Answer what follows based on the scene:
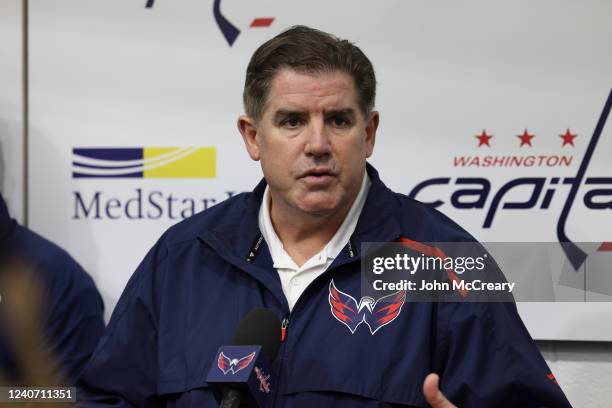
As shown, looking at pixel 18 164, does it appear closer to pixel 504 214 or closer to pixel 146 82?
pixel 146 82

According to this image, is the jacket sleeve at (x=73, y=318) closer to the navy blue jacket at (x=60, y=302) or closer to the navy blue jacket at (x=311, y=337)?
the navy blue jacket at (x=60, y=302)

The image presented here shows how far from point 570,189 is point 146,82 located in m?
1.34

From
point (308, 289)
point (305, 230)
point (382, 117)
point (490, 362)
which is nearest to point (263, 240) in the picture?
point (305, 230)

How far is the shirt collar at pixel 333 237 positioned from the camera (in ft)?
6.07

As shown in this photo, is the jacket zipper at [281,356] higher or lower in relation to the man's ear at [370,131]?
lower

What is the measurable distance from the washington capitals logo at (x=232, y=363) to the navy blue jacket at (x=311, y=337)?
0.41 m

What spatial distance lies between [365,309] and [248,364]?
51 centimetres

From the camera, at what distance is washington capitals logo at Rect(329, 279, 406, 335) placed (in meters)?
1.71

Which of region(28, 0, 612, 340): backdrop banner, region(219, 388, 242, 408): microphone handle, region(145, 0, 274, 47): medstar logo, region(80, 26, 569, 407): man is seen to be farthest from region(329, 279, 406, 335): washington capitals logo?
region(145, 0, 274, 47): medstar logo

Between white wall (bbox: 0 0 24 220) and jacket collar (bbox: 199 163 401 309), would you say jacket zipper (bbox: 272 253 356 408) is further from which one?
white wall (bbox: 0 0 24 220)

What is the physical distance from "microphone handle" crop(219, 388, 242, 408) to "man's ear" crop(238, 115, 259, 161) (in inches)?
32.1

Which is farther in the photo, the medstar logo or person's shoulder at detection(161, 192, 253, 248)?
the medstar logo

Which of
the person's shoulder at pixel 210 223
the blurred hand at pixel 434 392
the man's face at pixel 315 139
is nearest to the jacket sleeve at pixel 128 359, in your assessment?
the person's shoulder at pixel 210 223

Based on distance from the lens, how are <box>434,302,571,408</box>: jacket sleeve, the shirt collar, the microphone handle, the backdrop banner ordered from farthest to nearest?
the backdrop banner < the shirt collar < <box>434,302,571,408</box>: jacket sleeve < the microphone handle
